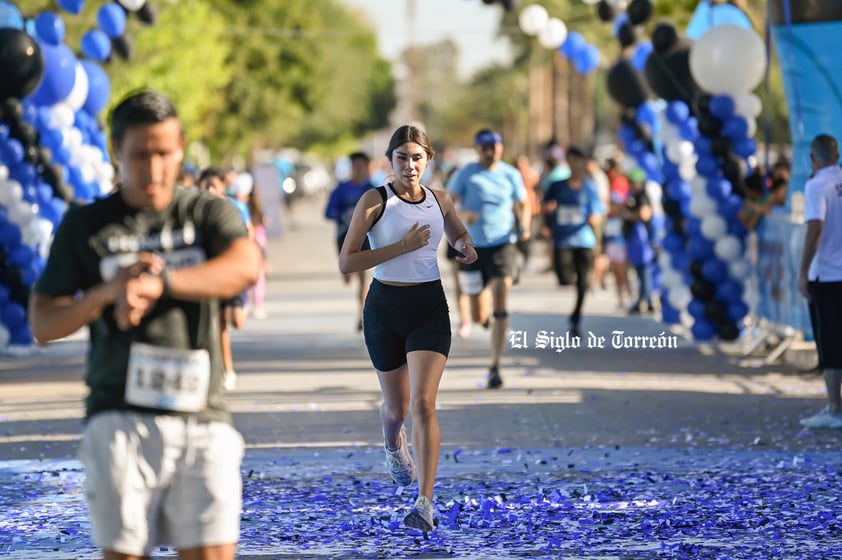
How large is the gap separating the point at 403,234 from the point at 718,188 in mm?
8859

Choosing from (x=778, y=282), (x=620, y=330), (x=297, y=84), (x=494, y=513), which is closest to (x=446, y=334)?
(x=494, y=513)

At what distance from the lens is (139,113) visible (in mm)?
4262

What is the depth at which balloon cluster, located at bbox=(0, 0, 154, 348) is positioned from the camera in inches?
604

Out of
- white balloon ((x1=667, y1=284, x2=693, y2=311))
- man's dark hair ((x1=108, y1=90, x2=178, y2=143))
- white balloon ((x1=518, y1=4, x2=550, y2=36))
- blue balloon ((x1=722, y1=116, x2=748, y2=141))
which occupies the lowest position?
white balloon ((x1=667, y1=284, x2=693, y2=311))

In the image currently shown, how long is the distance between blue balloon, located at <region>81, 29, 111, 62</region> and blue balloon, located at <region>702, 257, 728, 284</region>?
308 inches

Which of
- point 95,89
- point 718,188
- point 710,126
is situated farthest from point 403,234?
point 95,89

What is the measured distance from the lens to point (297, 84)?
62312mm

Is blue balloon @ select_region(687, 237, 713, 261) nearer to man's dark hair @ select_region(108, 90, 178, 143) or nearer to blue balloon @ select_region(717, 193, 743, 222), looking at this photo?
blue balloon @ select_region(717, 193, 743, 222)

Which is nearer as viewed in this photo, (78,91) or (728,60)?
(728,60)

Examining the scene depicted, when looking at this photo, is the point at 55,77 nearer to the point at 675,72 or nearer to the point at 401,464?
the point at 675,72

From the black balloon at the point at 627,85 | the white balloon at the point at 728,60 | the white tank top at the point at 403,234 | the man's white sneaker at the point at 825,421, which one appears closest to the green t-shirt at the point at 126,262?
the white tank top at the point at 403,234

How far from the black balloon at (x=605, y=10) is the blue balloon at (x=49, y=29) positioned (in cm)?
737

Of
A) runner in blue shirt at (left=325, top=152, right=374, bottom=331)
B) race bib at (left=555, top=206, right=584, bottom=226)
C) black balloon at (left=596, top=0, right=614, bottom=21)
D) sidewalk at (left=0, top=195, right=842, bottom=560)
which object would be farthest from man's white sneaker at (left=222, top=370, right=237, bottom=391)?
black balloon at (left=596, top=0, right=614, bottom=21)

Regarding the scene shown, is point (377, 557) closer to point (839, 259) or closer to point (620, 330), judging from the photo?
point (839, 259)
